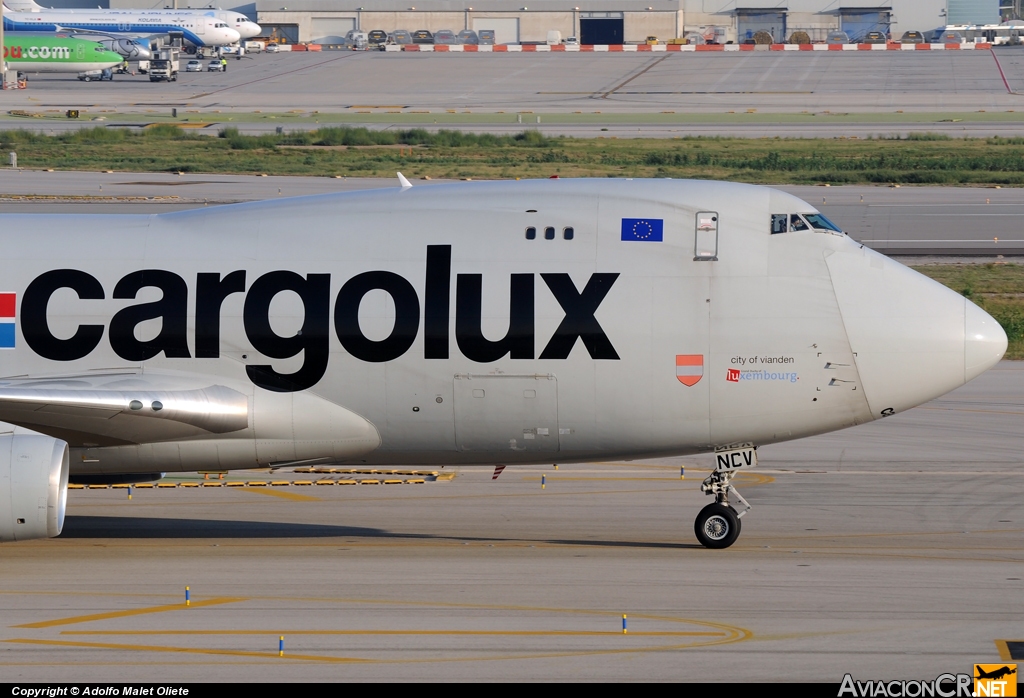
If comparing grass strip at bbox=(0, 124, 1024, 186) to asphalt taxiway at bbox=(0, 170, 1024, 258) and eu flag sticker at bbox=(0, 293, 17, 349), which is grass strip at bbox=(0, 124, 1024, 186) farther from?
eu flag sticker at bbox=(0, 293, 17, 349)

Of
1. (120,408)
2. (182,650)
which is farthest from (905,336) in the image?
(120,408)

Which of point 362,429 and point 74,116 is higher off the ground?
point 74,116

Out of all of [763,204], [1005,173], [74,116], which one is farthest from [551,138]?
[763,204]

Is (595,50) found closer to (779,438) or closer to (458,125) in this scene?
(458,125)

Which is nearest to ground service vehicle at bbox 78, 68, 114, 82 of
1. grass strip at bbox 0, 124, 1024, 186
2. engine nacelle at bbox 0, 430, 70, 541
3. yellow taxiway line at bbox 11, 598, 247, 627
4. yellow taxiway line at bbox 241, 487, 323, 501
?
grass strip at bbox 0, 124, 1024, 186

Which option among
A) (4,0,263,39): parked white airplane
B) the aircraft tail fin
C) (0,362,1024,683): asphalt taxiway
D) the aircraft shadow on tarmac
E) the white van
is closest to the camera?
(0,362,1024,683): asphalt taxiway

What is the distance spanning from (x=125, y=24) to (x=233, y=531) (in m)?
146

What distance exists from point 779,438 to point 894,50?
15379 cm

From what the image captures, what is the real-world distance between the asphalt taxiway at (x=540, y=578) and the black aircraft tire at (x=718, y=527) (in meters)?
0.24

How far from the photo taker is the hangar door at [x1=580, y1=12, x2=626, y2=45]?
190m

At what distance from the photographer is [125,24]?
506 feet

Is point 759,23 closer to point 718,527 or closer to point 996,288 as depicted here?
point 996,288

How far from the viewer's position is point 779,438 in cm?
1891

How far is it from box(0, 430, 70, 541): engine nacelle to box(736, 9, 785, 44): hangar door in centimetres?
18360
